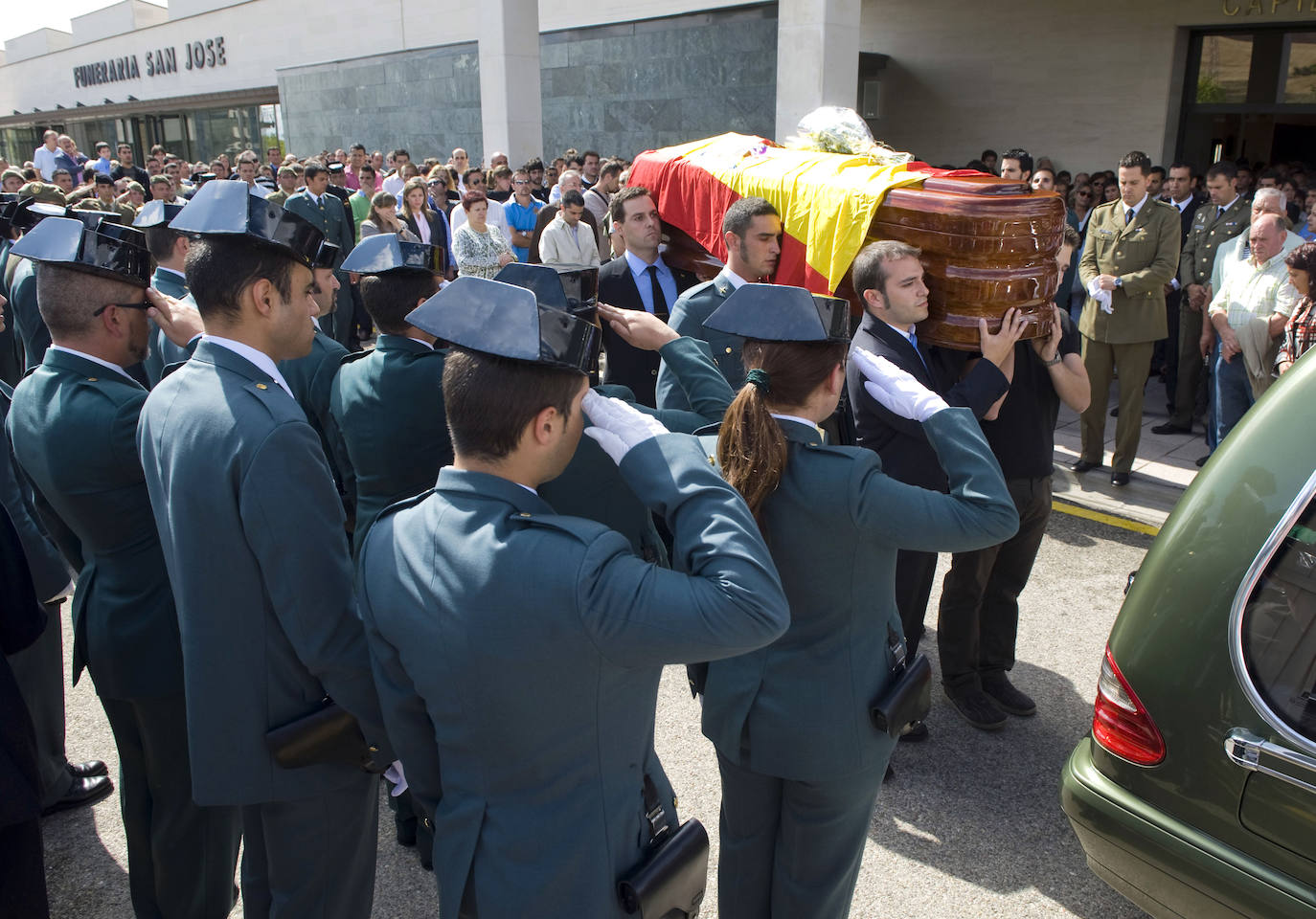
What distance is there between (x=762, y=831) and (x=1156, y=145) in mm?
12938

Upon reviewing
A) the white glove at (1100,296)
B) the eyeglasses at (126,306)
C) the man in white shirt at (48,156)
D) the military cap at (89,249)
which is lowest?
the white glove at (1100,296)

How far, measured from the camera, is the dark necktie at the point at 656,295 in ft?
17.5

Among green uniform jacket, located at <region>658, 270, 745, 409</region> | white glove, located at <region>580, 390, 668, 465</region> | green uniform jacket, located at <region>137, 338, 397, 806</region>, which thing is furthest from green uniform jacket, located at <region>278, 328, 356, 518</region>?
white glove, located at <region>580, 390, 668, 465</region>

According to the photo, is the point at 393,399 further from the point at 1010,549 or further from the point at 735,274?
the point at 1010,549

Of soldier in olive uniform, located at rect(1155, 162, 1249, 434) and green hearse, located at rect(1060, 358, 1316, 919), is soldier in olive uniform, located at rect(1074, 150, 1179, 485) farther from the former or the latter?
green hearse, located at rect(1060, 358, 1316, 919)

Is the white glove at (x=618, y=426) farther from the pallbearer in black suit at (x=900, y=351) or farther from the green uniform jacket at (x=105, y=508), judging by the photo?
the pallbearer in black suit at (x=900, y=351)

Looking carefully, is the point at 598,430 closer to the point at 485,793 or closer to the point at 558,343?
the point at 558,343

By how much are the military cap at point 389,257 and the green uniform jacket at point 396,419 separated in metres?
0.24

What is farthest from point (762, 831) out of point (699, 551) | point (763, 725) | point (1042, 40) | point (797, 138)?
point (1042, 40)

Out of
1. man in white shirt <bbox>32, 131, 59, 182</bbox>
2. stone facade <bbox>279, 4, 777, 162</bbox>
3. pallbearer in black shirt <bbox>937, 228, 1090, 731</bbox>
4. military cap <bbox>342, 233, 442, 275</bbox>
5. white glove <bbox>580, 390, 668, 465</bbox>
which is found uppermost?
stone facade <bbox>279, 4, 777, 162</bbox>

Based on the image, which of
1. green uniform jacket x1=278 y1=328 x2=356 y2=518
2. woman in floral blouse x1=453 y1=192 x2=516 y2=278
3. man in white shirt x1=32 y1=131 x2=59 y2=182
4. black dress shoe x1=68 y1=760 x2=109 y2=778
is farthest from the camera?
man in white shirt x1=32 y1=131 x2=59 y2=182

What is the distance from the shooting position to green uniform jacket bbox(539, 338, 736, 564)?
95.0 inches

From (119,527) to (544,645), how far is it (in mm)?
1516

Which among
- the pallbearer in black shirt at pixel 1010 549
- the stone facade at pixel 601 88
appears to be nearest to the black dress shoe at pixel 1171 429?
the pallbearer in black shirt at pixel 1010 549
